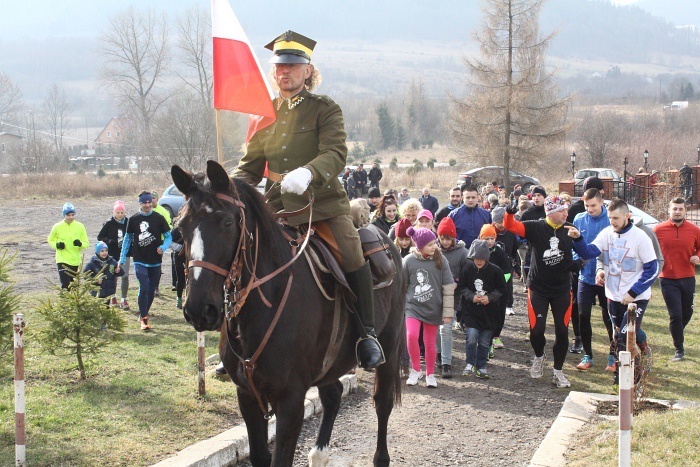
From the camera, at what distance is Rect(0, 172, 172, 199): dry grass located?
44.4 meters

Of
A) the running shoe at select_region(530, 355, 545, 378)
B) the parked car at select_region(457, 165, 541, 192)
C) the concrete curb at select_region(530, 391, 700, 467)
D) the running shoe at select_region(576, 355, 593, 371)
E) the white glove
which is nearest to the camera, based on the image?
the white glove

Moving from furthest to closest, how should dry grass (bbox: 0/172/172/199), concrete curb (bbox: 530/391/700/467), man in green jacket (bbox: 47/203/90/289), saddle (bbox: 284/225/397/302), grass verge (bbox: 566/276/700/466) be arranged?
dry grass (bbox: 0/172/172/199)
man in green jacket (bbox: 47/203/90/289)
concrete curb (bbox: 530/391/700/467)
grass verge (bbox: 566/276/700/466)
saddle (bbox: 284/225/397/302)

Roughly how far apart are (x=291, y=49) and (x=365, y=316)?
203 centimetres

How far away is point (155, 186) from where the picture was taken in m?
49.4

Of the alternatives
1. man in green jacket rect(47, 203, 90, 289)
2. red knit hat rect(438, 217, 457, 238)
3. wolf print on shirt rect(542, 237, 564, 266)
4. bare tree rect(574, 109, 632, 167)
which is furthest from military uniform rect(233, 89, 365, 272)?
bare tree rect(574, 109, 632, 167)

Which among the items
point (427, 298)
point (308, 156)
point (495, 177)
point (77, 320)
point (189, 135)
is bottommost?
point (427, 298)

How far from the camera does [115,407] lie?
7.31 metres

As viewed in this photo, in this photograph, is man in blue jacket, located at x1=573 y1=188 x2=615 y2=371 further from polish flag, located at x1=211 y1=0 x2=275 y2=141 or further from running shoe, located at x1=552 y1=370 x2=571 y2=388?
polish flag, located at x1=211 y1=0 x2=275 y2=141

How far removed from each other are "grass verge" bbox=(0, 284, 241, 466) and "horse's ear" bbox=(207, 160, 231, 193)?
8.88ft

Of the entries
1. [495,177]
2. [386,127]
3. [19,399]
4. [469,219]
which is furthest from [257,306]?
[386,127]

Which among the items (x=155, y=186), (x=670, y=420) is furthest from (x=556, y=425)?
(x=155, y=186)

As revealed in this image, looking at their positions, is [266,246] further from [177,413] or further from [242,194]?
[177,413]

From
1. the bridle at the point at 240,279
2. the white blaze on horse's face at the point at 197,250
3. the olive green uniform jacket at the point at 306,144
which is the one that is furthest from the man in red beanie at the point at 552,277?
the white blaze on horse's face at the point at 197,250

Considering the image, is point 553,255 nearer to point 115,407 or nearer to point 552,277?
point 552,277
